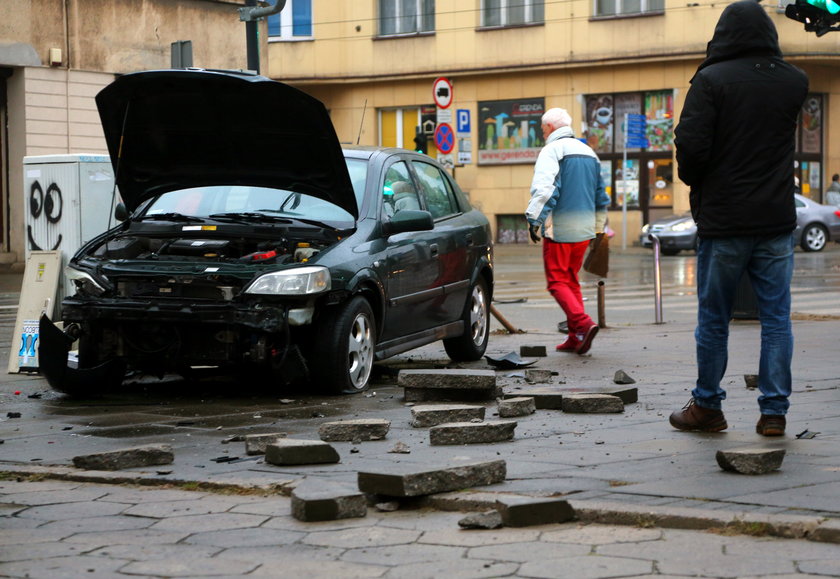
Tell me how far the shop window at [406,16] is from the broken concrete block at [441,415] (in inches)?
1392

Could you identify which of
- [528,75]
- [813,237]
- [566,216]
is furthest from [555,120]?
[528,75]

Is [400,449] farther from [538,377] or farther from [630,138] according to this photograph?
[630,138]

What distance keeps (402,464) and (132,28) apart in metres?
21.3

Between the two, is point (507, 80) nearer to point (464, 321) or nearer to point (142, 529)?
point (464, 321)

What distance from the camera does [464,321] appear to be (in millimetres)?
10867

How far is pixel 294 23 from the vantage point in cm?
4381

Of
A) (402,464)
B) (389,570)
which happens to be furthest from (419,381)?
(389,570)

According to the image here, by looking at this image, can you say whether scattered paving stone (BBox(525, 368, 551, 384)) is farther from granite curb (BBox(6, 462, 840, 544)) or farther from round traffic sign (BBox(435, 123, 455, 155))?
round traffic sign (BBox(435, 123, 455, 155))

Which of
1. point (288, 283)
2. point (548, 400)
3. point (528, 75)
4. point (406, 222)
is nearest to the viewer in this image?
point (548, 400)

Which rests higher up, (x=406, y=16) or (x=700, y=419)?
(x=406, y=16)

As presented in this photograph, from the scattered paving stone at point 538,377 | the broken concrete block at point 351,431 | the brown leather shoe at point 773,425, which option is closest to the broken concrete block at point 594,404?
the brown leather shoe at point 773,425

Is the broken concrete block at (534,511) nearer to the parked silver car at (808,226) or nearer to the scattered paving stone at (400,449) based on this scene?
the scattered paving stone at (400,449)

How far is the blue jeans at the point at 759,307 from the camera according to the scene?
6832mm

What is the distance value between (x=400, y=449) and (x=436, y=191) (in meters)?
4.53
